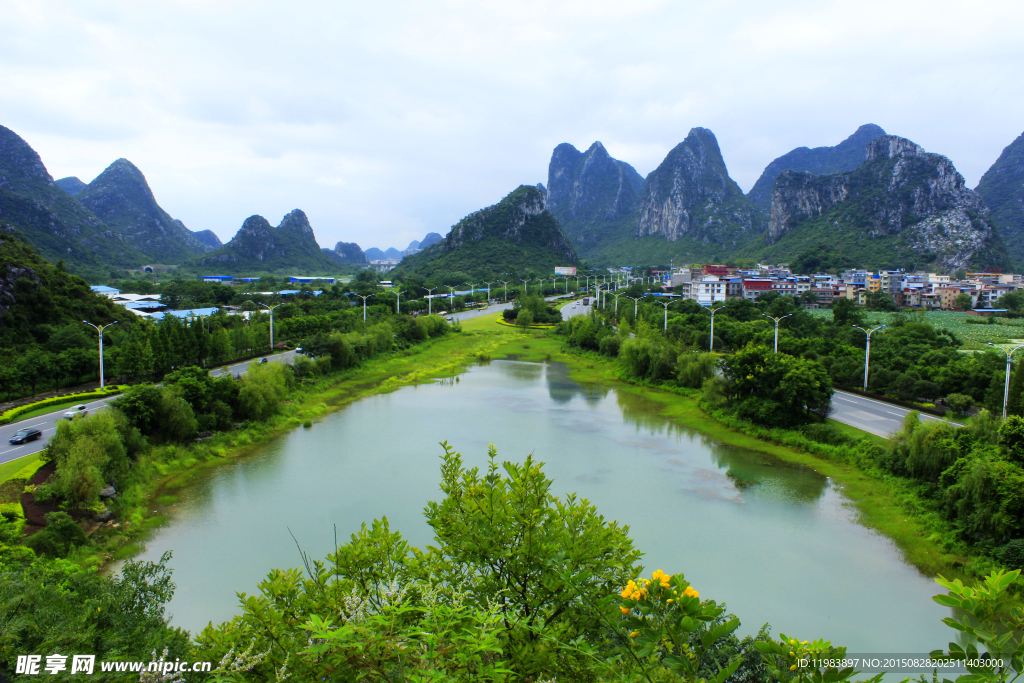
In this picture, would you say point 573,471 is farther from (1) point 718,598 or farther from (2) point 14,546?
(2) point 14,546

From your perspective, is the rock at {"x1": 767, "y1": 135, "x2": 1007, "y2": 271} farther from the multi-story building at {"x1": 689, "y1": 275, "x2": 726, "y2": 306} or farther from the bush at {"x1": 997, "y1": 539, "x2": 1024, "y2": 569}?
the bush at {"x1": 997, "y1": 539, "x2": 1024, "y2": 569}

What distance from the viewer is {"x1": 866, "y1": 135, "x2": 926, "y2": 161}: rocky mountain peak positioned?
8019 centimetres

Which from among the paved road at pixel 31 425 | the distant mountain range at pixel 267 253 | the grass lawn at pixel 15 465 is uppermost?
the distant mountain range at pixel 267 253

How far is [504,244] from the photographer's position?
9238 centimetres

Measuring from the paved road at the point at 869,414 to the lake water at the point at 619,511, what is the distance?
372 cm

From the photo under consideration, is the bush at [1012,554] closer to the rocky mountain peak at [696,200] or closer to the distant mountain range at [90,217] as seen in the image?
the distant mountain range at [90,217]

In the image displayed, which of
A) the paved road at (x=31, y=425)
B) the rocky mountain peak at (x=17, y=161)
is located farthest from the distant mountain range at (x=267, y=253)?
the paved road at (x=31, y=425)

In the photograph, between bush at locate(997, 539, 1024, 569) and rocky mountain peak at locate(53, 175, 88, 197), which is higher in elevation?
rocky mountain peak at locate(53, 175, 88, 197)

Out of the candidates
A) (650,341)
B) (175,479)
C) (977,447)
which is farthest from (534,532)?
(650,341)

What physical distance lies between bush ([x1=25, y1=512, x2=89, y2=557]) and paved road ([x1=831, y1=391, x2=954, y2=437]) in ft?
66.4

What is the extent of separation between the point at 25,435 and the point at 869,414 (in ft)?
83.1

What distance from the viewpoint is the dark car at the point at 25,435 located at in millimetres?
14734

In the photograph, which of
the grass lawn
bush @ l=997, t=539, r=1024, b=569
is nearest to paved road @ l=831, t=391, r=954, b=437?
bush @ l=997, t=539, r=1024, b=569

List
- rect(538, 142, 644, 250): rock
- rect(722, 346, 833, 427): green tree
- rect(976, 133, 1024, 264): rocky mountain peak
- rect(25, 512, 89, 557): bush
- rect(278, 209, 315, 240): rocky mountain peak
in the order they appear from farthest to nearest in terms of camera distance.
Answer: rect(538, 142, 644, 250): rock → rect(278, 209, 315, 240): rocky mountain peak → rect(976, 133, 1024, 264): rocky mountain peak → rect(722, 346, 833, 427): green tree → rect(25, 512, 89, 557): bush
